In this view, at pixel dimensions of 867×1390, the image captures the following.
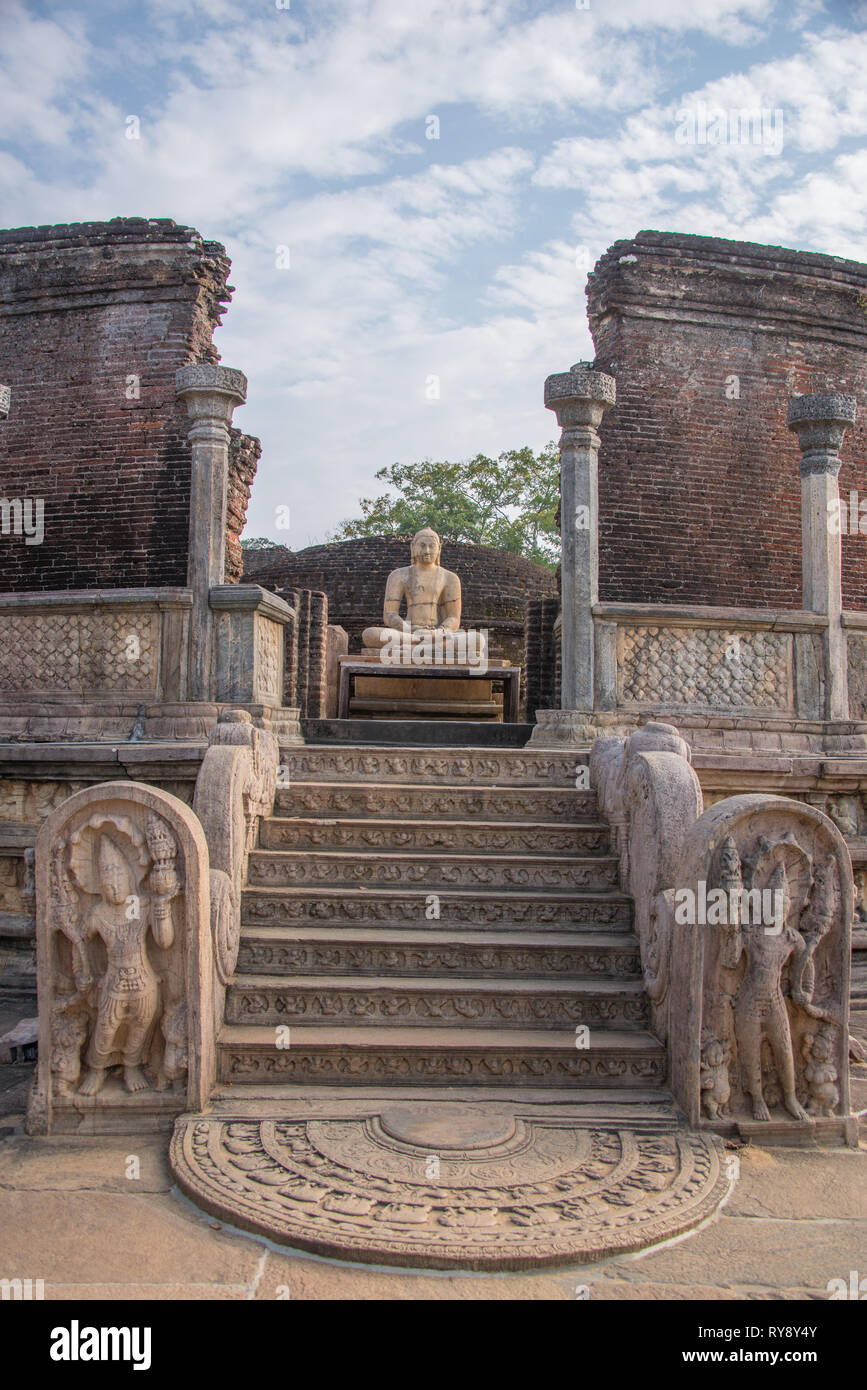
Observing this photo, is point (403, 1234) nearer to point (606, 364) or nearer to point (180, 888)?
point (180, 888)

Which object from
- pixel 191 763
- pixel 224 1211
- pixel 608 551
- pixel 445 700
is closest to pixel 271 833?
pixel 191 763

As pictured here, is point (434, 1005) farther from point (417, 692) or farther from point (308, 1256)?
point (417, 692)

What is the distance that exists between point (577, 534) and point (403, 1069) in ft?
14.5

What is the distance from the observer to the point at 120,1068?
387cm

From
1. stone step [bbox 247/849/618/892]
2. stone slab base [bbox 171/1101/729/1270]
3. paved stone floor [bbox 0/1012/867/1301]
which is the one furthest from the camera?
stone step [bbox 247/849/618/892]

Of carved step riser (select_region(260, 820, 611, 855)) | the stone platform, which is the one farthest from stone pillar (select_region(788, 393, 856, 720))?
the stone platform

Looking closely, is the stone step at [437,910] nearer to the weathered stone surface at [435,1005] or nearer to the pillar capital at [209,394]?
the weathered stone surface at [435,1005]

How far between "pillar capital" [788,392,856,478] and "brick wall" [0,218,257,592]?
6.76m

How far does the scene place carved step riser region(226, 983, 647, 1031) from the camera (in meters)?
4.29

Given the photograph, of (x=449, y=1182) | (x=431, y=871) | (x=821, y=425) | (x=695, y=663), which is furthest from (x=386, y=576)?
(x=449, y=1182)

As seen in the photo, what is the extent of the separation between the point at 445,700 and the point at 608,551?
348 centimetres

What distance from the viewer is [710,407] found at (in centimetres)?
1215

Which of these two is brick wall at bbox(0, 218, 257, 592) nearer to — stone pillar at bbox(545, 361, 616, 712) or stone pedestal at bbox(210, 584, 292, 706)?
stone pedestal at bbox(210, 584, 292, 706)

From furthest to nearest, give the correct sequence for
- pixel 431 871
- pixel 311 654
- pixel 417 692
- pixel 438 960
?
pixel 311 654, pixel 417 692, pixel 431 871, pixel 438 960
